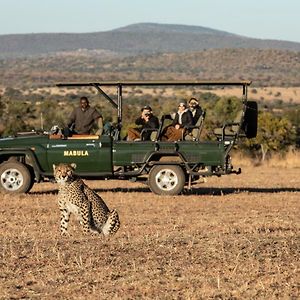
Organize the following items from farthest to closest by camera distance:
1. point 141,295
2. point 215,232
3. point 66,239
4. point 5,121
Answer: point 5,121 < point 215,232 < point 66,239 < point 141,295

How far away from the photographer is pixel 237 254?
1037 cm

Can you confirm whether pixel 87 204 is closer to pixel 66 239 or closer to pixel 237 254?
pixel 66 239

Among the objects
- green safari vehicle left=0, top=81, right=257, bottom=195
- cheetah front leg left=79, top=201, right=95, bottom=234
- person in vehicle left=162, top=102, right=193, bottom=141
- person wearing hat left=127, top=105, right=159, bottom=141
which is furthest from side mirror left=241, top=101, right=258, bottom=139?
cheetah front leg left=79, top=201, right=95, bottom=234

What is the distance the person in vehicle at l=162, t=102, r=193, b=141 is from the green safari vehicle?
147 mm

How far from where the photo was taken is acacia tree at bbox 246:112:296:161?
33.1 meters

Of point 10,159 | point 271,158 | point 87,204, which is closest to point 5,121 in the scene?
point 271,158

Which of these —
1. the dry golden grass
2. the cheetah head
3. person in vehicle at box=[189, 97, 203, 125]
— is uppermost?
person in vehicle at box=[189, 97, 203, 125]

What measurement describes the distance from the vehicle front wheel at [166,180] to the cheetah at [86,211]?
595 cm

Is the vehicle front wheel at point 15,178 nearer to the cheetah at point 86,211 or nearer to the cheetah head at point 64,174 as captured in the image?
the cheetah head at point 64,174

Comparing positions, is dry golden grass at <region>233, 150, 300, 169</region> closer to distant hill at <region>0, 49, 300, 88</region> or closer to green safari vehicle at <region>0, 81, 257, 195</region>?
green safari vehicle at <region>0, 81, 257, 195</region>

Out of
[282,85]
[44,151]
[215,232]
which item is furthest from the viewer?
[282,85]

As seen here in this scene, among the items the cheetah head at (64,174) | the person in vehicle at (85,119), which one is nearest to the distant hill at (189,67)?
the person in vehicle at (85,119)

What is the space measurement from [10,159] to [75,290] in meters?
11.1

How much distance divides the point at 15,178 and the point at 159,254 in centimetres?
915
